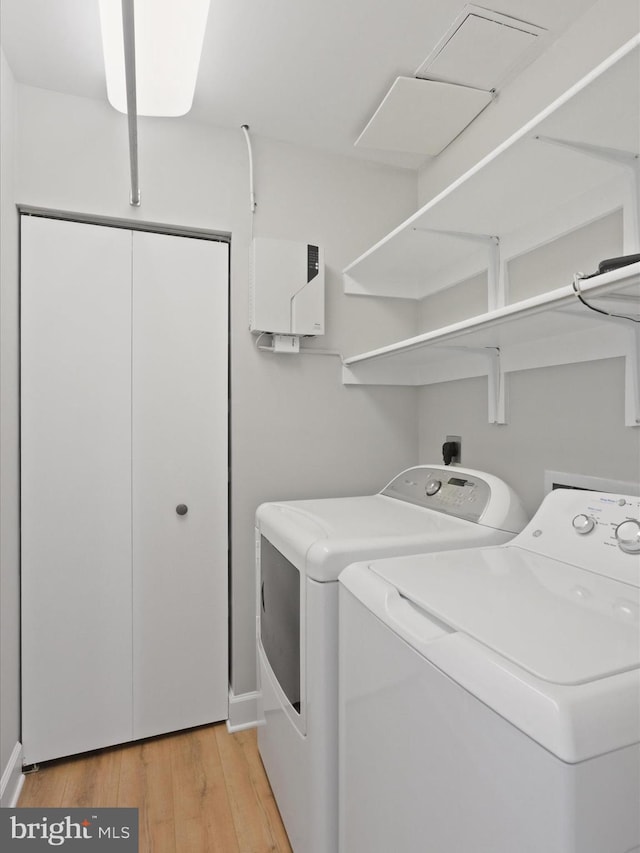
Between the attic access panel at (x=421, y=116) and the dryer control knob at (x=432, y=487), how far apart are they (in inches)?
55.0

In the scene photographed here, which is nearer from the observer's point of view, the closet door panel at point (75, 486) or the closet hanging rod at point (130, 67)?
the closet hanging rod at point (130, 67)

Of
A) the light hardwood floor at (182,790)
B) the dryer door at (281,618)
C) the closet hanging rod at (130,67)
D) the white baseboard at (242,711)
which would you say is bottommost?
the light hardwood floor at (182,790)

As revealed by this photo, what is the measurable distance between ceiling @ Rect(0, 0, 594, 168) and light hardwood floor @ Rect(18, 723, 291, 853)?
2492mm

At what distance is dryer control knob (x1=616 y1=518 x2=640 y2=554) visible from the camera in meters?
1.01

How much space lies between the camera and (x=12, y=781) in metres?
1.62

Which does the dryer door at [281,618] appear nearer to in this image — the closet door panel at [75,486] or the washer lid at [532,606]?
the washer lid at [532,606]

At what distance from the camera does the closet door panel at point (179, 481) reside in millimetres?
1927

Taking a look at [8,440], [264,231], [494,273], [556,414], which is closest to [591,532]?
[556,414]

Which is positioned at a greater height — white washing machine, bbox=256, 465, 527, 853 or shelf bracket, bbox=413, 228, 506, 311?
shelf bracket, bbox=413, 228, 506, 311

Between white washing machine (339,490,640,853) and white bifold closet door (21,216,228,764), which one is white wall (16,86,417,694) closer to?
white bifold closet door (21,216,228,764)

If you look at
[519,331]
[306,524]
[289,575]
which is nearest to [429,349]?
[519,331]

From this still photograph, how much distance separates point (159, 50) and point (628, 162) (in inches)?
50.8

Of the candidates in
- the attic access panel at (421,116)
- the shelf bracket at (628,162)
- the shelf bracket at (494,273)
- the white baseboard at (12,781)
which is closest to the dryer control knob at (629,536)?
A: the shelf bracket at (628,162)

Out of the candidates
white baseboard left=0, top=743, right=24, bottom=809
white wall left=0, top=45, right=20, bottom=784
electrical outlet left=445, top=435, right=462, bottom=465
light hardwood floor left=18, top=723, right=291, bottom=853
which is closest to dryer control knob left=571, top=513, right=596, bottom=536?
electrical outlet left=445, top=435, right=462, bottom=465
